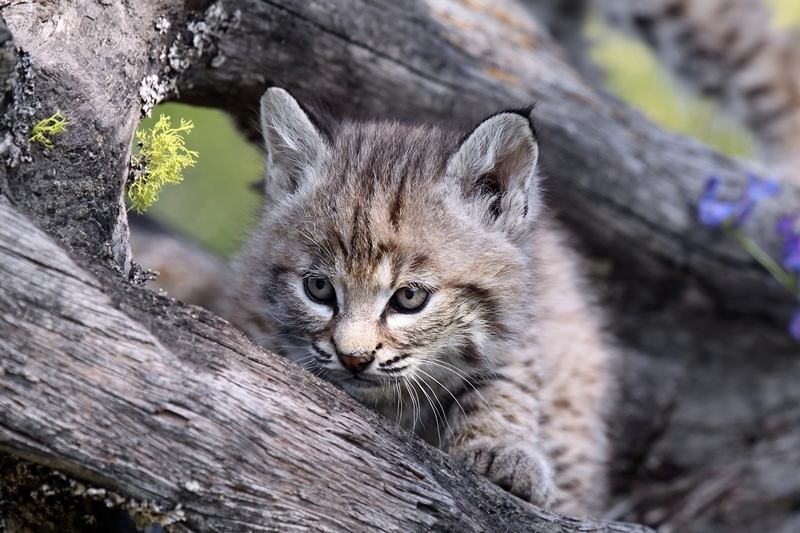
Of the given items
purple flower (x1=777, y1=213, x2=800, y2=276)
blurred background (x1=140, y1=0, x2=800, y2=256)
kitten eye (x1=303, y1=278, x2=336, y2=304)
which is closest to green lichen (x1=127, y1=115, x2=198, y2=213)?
kitten eye (x1=303, y1=278, x2=336, y2=304)

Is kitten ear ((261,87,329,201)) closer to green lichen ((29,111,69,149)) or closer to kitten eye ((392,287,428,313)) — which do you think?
kitten eye ((392,287,428,313))

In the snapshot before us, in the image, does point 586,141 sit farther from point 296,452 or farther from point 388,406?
point 296,452

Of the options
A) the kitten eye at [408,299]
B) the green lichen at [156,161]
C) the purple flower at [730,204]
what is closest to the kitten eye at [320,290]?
the kitten eye at [408,299]

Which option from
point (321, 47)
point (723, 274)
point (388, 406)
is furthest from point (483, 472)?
point (723, 274)

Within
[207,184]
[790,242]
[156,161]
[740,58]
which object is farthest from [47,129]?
[207,184]

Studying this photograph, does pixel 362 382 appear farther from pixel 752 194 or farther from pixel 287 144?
pixel 752 194

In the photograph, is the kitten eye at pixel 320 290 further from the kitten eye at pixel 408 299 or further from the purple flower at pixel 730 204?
the purple flower at pixel 730 204
